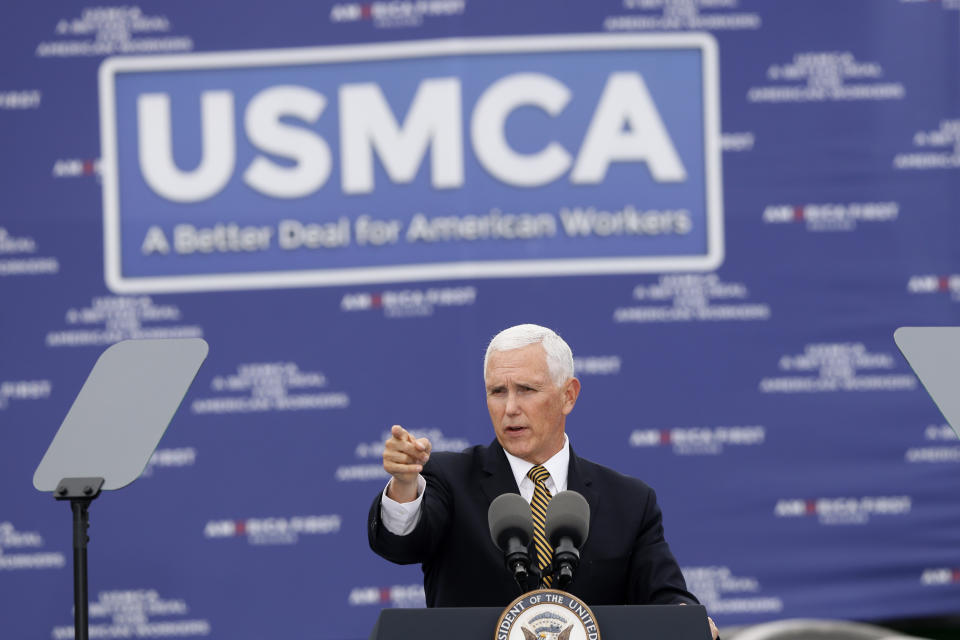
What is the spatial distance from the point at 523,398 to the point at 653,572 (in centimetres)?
45

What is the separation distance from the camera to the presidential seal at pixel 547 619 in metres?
1.40

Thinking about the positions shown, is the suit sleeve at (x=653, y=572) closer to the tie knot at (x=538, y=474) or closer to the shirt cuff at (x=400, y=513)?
the tie knot at (x=538, y=474)

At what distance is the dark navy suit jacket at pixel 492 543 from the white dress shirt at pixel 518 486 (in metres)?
0.01

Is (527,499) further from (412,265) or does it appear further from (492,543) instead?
(412,265)

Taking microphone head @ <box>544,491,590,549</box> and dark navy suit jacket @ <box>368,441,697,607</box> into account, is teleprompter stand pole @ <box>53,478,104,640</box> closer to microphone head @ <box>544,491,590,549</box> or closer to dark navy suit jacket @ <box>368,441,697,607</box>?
dark navy suit jacket @ <box>368,441,697,607</box>

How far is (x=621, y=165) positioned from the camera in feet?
12.2

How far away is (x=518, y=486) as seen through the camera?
215cm

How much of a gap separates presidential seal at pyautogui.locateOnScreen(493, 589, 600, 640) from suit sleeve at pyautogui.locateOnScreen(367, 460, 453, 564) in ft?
1.86

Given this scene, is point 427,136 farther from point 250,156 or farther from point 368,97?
point 250,156

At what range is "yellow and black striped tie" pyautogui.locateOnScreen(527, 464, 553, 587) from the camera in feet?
5.67

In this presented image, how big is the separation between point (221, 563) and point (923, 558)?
2593mm

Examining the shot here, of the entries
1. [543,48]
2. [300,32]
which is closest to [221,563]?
[300,32]

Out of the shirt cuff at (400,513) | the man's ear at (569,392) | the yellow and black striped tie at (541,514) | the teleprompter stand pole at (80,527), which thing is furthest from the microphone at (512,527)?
the teleprompter stand pole at (80,527)

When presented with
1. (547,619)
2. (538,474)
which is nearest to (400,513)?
(538,474)
